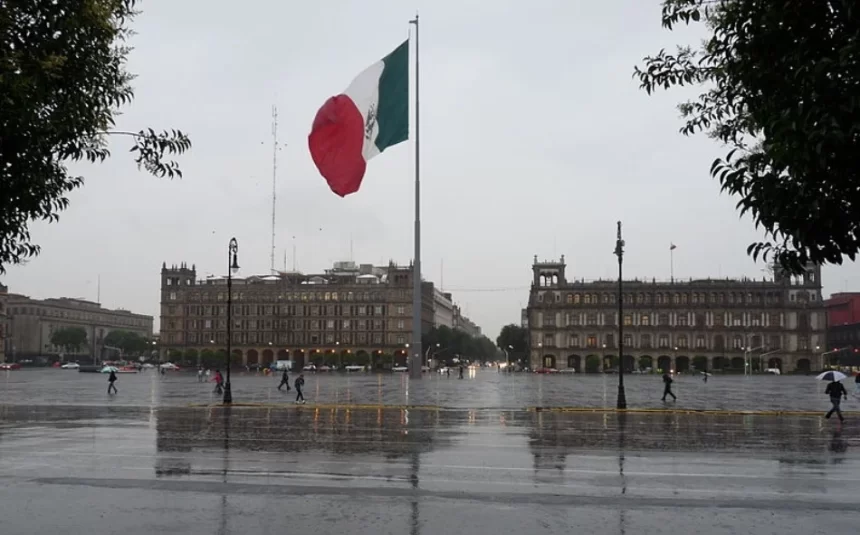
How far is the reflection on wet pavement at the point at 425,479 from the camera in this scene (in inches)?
376

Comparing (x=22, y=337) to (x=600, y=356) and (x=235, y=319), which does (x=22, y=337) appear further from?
(x=600, y=356)

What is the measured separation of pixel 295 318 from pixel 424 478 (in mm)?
137957

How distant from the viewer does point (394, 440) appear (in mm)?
18594

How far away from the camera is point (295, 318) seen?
148 m

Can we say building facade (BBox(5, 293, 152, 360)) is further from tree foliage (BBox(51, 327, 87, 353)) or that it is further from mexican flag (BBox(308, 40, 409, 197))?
mexican flag (BBox(308, 40, 409, 197))

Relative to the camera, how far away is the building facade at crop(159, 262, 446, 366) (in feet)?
480

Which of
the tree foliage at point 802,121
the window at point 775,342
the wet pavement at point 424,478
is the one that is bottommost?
the wet pavement at point 424,478

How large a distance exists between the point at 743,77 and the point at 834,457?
486 inches

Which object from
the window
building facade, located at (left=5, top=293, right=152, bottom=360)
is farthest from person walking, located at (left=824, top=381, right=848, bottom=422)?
building facade, located at (left=5, top=293, right=152, bottom=360)

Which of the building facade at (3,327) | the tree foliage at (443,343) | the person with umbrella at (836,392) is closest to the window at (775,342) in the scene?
the tree foliage at (443,343)

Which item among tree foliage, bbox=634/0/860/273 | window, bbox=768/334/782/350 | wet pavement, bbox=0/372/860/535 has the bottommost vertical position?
wet pavement, bbox=0/372/860/535

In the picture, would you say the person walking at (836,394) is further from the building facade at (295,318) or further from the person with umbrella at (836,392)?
the building facade at (295,318)

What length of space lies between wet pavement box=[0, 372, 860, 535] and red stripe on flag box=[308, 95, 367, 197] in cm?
571

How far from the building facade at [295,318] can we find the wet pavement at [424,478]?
123 meters
